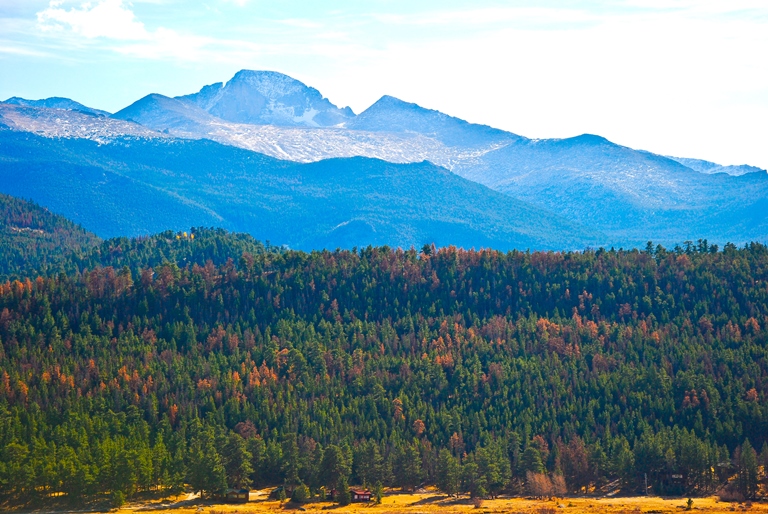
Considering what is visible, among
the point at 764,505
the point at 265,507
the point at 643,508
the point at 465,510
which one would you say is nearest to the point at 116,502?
the point at 265,507

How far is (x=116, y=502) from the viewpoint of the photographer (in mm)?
195375

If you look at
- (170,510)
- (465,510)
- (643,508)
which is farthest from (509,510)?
(170,510)

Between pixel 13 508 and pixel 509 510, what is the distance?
7941 cm

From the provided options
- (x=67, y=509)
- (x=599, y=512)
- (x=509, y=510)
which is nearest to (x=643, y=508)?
(x=599, y=512)

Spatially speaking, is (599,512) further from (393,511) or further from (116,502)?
(116,502)

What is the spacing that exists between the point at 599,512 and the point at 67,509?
84.2 m

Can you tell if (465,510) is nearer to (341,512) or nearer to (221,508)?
(341,512)

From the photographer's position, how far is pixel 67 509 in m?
197

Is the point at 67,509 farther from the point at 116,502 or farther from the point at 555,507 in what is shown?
the point at 555,507

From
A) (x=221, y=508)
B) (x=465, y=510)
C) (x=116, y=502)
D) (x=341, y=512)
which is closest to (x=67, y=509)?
(x=116, y=502)

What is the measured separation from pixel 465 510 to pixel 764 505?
48456 millimetres

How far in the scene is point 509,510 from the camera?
19462cm

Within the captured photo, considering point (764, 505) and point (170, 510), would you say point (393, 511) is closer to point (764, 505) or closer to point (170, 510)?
point (170, 510)

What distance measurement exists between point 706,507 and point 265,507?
7064 cm
